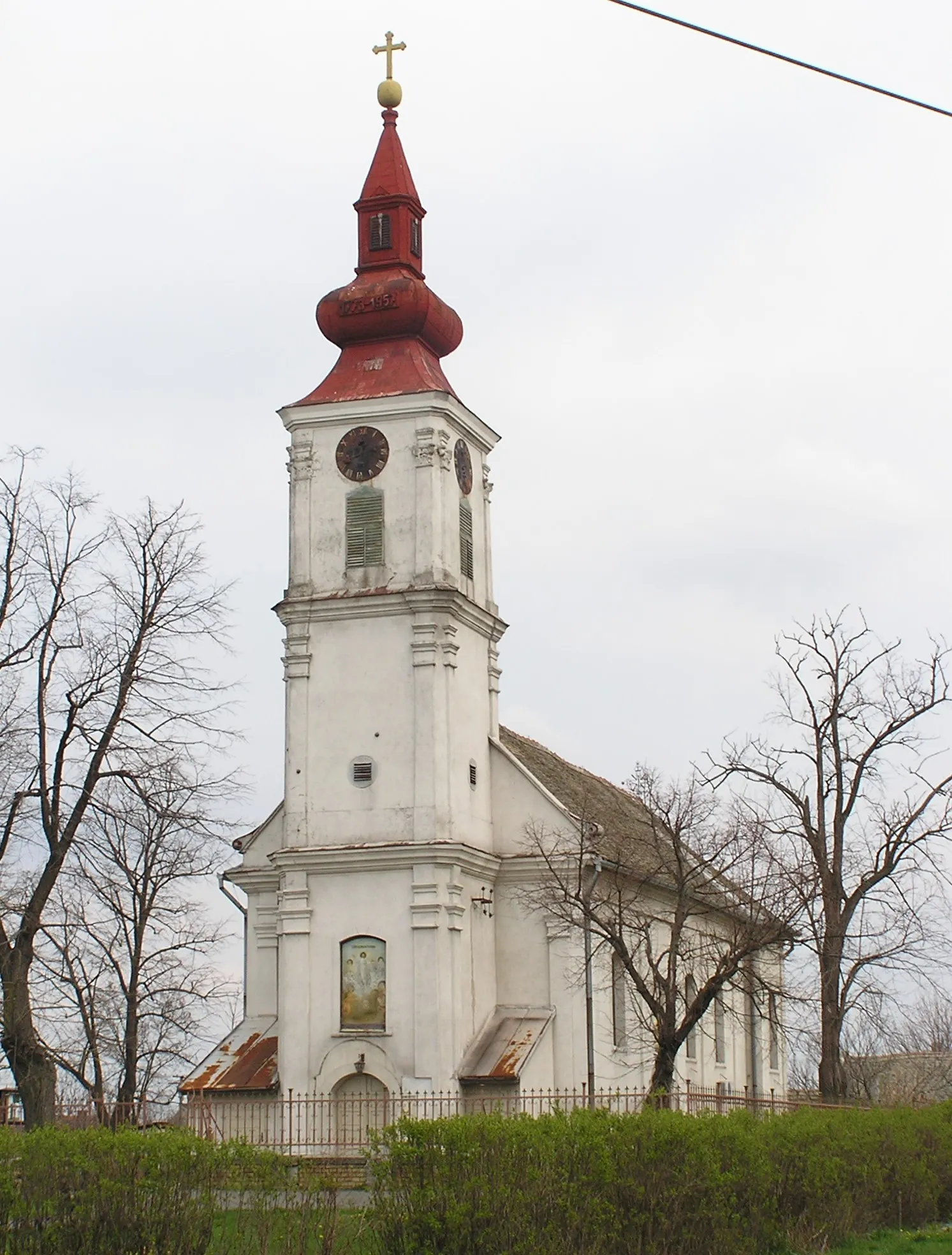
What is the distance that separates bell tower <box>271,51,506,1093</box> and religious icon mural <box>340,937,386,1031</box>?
38 millimetres

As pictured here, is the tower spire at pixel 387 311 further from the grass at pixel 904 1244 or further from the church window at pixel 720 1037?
the grass at pixel 904 1244

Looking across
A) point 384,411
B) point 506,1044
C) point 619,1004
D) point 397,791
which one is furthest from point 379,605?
point 619,1004

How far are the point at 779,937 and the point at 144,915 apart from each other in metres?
18.8

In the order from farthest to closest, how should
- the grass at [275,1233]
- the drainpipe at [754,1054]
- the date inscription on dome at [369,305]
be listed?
the drainpipe at [754,1054], the date inscription on dome at [369,305], the grass at [275,1233]

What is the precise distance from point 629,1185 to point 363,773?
1822 cm

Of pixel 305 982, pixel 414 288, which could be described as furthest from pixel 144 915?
pixel 414 288

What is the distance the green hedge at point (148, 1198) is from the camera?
1404cm

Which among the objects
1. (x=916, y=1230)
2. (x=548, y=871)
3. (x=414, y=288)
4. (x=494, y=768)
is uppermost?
(x=414, y=288)

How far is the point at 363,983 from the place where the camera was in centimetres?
3356

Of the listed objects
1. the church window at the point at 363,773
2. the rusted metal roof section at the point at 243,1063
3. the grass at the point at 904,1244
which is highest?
the church window at the point at 363,773

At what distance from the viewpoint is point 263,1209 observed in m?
14.6

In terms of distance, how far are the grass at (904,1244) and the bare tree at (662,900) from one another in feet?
19.6

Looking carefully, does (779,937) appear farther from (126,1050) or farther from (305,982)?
(126,1050)

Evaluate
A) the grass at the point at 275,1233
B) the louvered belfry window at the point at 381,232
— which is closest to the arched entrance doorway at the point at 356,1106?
the louvered belfry window at the point at 381,232
